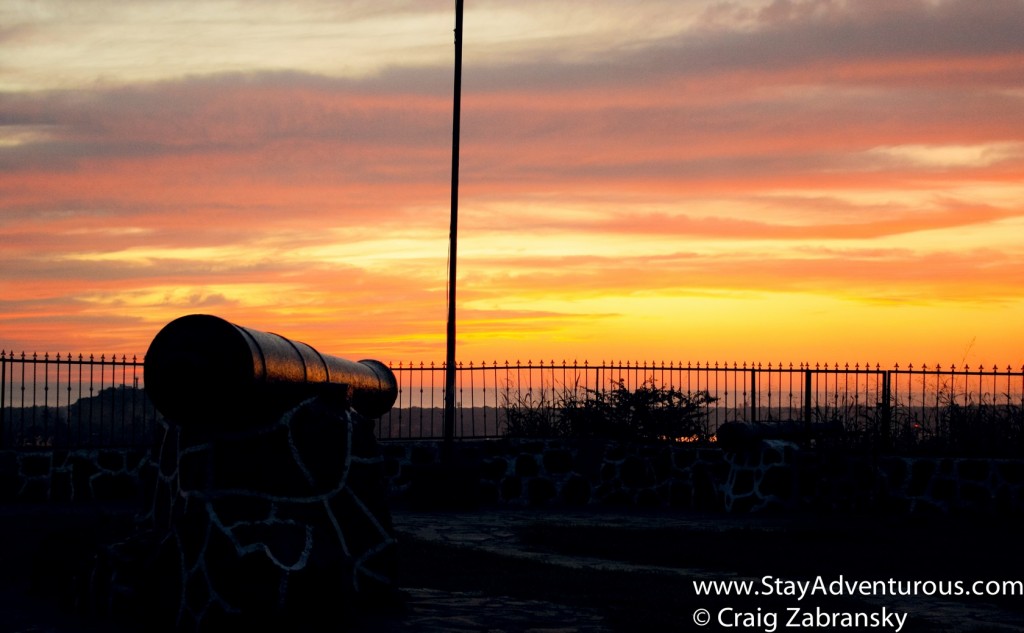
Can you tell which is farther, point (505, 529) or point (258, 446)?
point (505, 529)

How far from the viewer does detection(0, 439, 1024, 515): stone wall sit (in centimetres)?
1891

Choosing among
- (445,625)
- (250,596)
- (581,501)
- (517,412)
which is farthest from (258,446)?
(517,412)

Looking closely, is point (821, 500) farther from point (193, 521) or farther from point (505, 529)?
point (193, 521)

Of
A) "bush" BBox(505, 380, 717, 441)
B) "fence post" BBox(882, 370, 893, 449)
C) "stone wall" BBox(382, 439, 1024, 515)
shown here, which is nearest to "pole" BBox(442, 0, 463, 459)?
"stone wall" BBox(382, 439, 1024, 515)

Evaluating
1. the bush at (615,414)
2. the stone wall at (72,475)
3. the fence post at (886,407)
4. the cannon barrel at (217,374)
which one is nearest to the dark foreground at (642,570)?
the stone wall at (72,475)

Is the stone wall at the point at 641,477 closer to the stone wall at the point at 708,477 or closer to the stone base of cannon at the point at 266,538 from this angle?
the stone wall at the point at 708,477

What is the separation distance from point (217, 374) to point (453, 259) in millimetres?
11138

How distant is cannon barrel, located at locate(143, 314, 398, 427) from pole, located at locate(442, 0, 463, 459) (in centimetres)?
1049

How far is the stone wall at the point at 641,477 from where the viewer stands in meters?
18.9

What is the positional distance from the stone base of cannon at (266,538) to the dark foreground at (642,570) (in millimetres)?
331

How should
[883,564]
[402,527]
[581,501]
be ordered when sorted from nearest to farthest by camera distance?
[883,564] → [402,527] → [581,501]

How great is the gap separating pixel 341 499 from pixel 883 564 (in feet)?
20.5

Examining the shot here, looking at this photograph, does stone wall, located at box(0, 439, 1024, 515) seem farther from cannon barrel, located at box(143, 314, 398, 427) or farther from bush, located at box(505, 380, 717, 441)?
cannon barrel, located at box(143, 314, 398, 427)

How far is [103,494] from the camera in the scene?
20.0 m
